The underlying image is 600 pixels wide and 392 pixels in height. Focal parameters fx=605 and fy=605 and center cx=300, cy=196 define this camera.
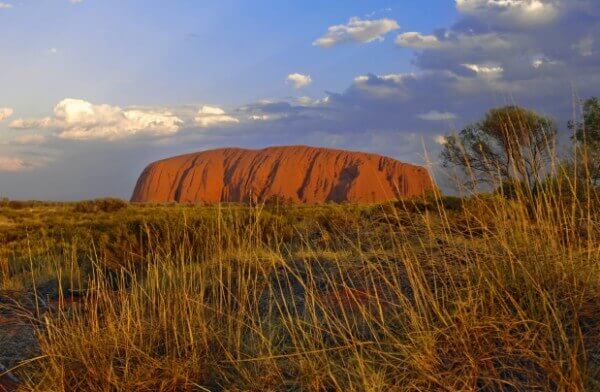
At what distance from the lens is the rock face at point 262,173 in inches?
2507

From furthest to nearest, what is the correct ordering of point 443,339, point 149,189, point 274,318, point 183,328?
point 149,189
point 274,318
point 183,328
point 443,339

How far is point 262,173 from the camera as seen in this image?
61094 millimetres

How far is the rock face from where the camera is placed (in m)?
63.7

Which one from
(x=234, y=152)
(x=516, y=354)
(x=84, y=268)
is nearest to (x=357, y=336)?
(x=516, y=354)

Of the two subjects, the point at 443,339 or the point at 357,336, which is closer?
the point at 443,339

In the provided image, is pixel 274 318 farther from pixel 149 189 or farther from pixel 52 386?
pixel 149 189

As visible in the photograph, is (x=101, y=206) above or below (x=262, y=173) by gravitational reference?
below

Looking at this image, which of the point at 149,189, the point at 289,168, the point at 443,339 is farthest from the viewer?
the point at 149,189

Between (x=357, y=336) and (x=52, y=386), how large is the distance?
201 centimetres

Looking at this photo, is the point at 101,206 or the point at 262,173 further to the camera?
the point at 262,173

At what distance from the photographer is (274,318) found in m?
5.17

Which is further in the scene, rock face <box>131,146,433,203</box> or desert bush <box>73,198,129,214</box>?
rock face <box>131,146,433,203</box>

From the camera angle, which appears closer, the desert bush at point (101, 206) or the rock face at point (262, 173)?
the desert bush at point (101, 206)

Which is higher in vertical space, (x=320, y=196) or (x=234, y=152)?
(x=234, y=152)
